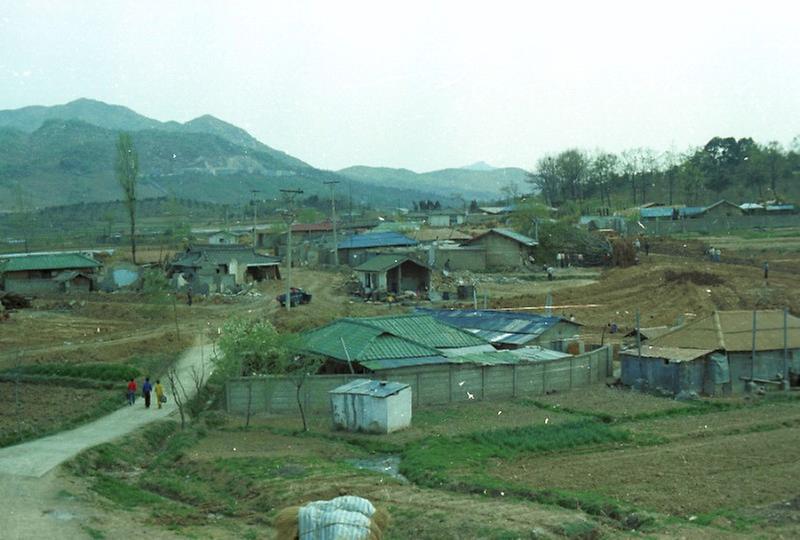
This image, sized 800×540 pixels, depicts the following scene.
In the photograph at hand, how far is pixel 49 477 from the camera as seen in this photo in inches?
725

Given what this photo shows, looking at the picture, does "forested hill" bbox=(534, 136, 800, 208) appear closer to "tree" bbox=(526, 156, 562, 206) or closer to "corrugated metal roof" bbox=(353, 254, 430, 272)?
"tree" bbox=(526, 156, 562, 206)

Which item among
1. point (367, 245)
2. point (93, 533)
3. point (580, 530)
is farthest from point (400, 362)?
point (367, 245)

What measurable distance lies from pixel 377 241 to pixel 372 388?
159ft

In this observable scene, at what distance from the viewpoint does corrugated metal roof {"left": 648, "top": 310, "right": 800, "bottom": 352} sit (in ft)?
91.7

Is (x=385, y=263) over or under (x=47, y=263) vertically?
under

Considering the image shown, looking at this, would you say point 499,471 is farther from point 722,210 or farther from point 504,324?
point 722,210

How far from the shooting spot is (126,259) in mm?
77312

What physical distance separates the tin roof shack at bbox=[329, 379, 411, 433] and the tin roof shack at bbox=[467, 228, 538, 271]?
42089mm

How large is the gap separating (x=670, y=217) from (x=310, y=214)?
47347 millimetres

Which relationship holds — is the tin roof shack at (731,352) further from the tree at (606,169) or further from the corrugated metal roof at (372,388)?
the tree at (606,169)

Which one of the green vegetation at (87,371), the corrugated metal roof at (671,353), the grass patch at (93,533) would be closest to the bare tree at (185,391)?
the green vegetation at (87,371)

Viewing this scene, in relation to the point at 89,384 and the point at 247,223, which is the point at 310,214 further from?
the point at 89,384

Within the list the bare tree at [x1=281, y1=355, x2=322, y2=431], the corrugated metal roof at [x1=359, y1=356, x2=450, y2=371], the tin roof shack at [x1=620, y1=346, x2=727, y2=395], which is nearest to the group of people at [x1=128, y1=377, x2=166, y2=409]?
the bare tree at [x1=281, y1=355, x2=322, y2=431]

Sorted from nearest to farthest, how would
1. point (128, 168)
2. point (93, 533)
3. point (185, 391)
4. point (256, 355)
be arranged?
point (93, 533) < point (256, 355) < point (185, 391) < point (128, 168)
